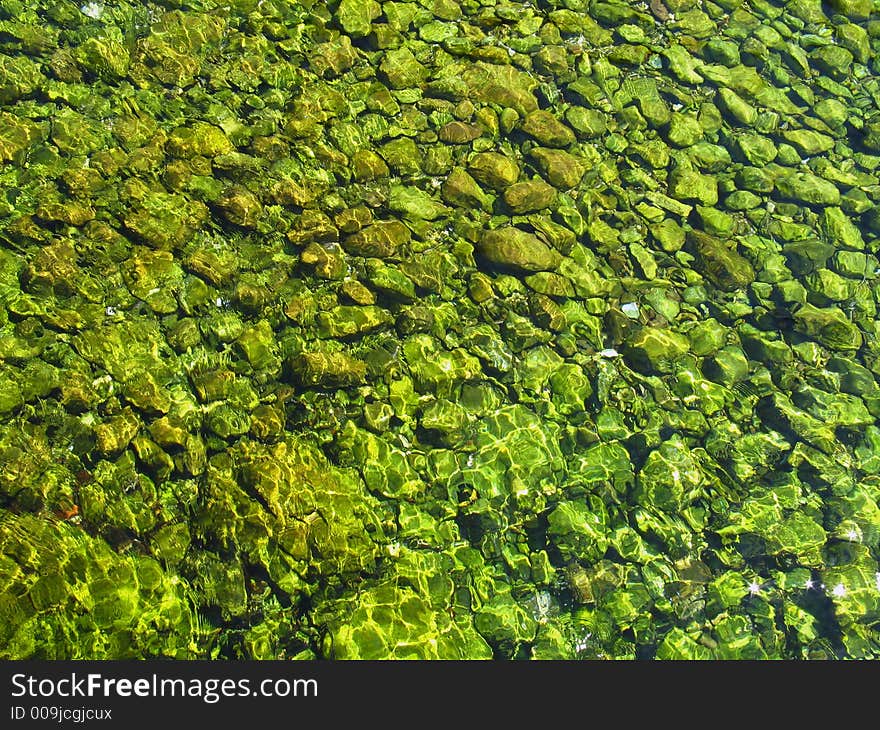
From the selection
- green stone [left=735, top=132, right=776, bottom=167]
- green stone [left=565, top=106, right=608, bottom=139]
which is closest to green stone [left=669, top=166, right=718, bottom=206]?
green stone [left=735, top=132, right=776, bottom=167]

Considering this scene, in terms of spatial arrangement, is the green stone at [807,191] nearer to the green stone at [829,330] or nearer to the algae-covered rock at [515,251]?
the green stone at [829,330]

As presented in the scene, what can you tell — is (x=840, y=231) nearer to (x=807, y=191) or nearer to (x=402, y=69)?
(x=807, y=191)

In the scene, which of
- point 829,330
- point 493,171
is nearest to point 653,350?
point 829,330

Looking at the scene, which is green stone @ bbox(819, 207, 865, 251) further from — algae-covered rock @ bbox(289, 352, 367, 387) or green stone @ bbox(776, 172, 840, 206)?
algae-covered rock @ bbox(289, 352, 367, 387)

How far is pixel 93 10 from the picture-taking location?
686 centimetres

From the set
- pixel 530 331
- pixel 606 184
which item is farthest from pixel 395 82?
pixel 530 331

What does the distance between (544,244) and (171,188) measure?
3381 mm

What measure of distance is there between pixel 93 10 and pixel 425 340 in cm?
493

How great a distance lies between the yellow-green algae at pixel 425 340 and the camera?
459cm

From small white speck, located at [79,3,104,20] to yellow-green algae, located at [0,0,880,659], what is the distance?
16 cm

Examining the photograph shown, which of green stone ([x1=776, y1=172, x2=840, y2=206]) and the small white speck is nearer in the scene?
the small white speck

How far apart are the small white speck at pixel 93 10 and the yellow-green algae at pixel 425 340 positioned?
0.16 meters

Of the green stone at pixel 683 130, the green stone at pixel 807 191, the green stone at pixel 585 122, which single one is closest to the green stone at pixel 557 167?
the green stone at pixel 585 122

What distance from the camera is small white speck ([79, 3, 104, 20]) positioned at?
6.83 metres
